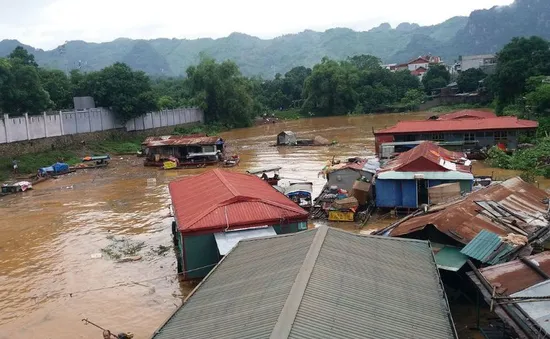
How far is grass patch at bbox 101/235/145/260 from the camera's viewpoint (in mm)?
19336

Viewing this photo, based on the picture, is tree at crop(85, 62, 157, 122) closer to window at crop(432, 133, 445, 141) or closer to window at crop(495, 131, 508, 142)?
window at crop(432, 133, 445, 141)

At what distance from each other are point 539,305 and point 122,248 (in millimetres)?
15488

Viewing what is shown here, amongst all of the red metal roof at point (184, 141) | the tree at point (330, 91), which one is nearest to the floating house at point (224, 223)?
the red metal roof at point (184, 141)

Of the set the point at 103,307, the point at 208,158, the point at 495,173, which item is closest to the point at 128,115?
the point at 208,158

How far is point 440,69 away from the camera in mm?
90750

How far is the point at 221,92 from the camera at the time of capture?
68812 millimetres

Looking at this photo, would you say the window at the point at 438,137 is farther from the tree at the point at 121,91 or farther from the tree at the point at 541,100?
the tree at the point at 121,91

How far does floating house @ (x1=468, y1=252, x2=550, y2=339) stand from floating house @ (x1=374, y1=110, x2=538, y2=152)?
82.3 feet

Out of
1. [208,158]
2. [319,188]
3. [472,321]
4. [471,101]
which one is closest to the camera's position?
[472,321]

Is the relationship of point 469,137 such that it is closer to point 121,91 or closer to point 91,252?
point 91,252

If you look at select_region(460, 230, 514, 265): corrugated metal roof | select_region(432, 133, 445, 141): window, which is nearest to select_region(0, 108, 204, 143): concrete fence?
select_region(432, 133, 445, 141): window

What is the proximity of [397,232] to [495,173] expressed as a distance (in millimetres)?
17474

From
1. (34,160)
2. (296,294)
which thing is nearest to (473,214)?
(296,294)

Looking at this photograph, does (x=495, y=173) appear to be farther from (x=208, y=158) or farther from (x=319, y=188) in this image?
(x=208, y=158)
